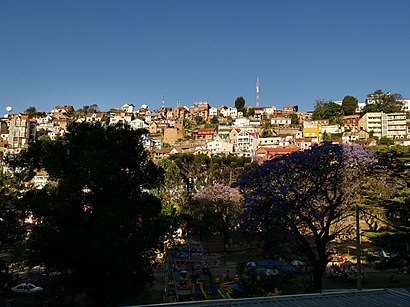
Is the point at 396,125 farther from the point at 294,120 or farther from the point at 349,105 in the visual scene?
the point at 294,120

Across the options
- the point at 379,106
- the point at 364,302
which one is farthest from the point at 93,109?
the point at 364,302

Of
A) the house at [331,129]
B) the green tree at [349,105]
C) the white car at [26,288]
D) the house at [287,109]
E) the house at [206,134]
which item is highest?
the house at [287,109]

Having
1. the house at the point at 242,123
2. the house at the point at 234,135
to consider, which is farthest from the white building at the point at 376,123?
the house at the point at 234,135

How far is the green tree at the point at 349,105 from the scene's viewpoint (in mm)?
109562

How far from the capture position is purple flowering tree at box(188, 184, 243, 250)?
1379 inches

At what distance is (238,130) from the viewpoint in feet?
299

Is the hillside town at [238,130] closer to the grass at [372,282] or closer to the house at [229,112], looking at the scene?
the house at [229,112]

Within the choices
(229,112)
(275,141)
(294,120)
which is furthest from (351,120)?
(229,112)

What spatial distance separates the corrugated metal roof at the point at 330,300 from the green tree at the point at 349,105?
107942 millimetres

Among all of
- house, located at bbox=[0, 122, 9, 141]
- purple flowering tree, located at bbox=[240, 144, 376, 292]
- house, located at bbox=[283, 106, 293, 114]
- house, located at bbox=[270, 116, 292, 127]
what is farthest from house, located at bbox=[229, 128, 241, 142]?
purple flowering tree, located at bbox=[240, 144, 376, 292]

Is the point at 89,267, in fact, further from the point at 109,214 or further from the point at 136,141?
the point at 136,141

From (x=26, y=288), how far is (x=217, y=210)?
18.8m

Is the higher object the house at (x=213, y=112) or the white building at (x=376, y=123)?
the house at (x=213, y=112)

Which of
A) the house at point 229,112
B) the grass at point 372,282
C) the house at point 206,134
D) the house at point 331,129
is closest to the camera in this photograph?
the grass at point 372,282
